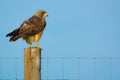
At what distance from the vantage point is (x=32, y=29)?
7176mm

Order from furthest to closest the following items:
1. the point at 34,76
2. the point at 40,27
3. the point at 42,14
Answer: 1. the point at 42,14
2. the point at 40,27
3. the point at 34,76

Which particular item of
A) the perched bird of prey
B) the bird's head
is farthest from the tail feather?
the bird's head

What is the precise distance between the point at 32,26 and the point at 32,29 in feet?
1.21

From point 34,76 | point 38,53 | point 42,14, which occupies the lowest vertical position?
point 34,76

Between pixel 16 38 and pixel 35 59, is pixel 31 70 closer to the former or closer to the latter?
pixel 35 59

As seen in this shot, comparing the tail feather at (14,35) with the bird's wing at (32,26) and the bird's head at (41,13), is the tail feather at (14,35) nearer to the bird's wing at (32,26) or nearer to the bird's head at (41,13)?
the bird's wing at (32,26)

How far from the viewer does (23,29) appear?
6.90 metres

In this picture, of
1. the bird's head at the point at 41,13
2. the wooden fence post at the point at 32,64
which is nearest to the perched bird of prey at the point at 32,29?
the bird's head at the point at 41,13

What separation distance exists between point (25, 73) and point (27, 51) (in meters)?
0.36

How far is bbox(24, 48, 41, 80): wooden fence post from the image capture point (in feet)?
14.2

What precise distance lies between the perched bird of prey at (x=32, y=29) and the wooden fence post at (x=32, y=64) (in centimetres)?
182

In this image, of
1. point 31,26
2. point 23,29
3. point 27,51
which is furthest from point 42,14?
point 27,51

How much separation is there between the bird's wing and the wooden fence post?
7.44ft

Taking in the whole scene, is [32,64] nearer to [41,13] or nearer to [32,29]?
[32,29]
